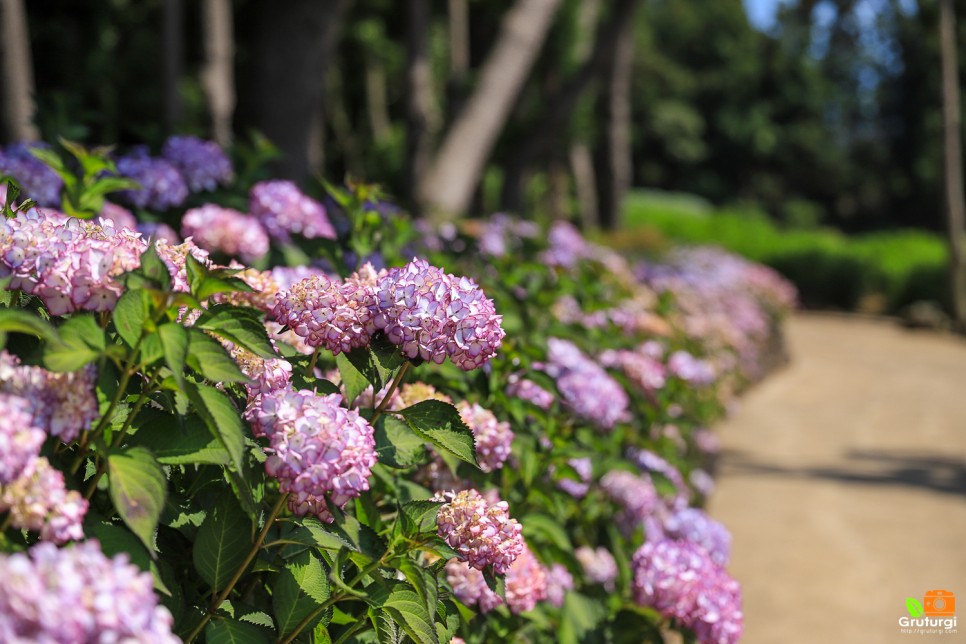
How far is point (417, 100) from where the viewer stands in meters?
8.15

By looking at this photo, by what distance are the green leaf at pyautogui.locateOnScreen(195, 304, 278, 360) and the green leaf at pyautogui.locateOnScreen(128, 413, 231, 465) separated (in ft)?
0.43

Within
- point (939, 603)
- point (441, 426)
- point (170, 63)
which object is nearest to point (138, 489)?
point (441, 426)

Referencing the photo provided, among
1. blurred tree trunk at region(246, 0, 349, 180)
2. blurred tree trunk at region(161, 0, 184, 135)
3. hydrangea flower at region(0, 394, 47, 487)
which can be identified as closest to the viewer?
hydrangea flower at region(0, 394, 47, 487)

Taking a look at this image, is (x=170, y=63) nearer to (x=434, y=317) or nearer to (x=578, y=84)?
(x=578, y=84)

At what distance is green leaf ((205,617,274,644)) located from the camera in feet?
4.74

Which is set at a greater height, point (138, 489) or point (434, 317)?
point (434, 317)

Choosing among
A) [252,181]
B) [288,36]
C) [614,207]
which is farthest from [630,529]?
[614,207]

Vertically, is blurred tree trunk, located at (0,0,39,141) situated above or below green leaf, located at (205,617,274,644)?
above

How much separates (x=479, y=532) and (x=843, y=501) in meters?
5.48

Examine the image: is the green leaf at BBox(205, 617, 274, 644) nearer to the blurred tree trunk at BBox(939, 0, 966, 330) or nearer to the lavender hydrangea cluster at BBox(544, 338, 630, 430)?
the lavender hydrangea cluster at BBox(544, 338, 630, 430)

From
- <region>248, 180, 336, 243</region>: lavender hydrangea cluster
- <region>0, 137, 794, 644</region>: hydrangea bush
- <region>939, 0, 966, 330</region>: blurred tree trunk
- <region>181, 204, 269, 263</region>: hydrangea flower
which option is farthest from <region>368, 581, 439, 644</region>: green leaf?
<region>939, 0, 966, 330</region>: blurred tree trunk

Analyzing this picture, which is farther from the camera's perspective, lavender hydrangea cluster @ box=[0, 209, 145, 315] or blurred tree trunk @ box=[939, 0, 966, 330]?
blurred tree trunk @ box=[939, 0, 966, 330]

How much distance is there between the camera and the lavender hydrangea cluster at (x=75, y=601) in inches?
37.3

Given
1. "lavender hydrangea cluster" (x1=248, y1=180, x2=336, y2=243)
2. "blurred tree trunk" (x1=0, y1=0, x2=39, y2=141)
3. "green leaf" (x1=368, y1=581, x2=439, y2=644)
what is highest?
"blurred tree trunk" (x1=0, y1=0, x2=39, y2=141)
